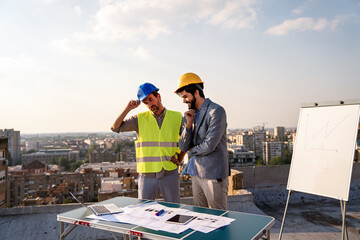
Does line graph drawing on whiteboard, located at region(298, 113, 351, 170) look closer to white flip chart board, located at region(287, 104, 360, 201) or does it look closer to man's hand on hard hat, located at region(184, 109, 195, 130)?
white flip chart board, located at region(287, 104, 360, 201)

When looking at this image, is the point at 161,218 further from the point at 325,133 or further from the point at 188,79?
the point at 325,133

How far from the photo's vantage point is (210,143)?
6.87ft

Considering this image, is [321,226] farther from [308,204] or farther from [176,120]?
[176,120]

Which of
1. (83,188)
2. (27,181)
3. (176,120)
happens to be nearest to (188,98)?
(176,120)

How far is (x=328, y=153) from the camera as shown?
7.89ft

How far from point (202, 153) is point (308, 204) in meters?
4.94

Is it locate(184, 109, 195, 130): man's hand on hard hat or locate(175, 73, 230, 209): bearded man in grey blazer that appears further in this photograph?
locate(184, 109, 195, 130): man's hand on hard hat

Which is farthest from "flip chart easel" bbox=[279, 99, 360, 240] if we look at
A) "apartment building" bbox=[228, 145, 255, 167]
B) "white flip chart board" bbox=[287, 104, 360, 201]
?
"apartment building" bbox=[228, 145, 255, 167]

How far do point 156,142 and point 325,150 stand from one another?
1460 mm

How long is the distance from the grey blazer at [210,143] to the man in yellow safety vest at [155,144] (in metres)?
0.32

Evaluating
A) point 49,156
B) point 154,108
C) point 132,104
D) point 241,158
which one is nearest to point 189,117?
point 154,108

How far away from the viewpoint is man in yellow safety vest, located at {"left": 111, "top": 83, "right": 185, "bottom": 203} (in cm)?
248

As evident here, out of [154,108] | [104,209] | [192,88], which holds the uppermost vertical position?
[192,88]

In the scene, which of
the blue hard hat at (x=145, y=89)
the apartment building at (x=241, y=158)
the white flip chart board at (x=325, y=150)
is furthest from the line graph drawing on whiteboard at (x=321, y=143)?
the apartment building at (x=241, y=158)
